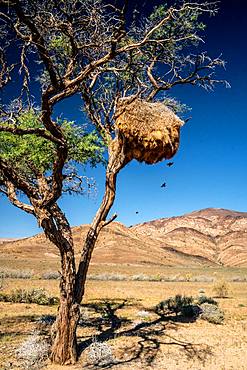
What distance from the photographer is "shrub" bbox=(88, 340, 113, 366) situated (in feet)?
30.6

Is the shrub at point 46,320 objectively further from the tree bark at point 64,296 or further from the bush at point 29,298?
the tree bark at point 64,296

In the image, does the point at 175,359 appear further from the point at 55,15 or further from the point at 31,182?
the point at 55,15

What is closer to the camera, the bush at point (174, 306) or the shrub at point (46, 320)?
the shrub at point (46, 320)

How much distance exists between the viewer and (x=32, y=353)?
9391 mm

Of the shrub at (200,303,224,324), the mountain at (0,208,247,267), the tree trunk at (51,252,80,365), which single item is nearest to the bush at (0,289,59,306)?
the shrub at (200,303,224,324)

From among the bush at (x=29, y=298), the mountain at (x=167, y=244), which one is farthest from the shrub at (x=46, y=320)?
the mountain at (x=167, y=244)

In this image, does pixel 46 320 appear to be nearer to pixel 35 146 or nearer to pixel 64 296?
pixel 64 296

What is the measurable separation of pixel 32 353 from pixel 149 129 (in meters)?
6.40

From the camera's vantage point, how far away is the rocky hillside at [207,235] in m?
104

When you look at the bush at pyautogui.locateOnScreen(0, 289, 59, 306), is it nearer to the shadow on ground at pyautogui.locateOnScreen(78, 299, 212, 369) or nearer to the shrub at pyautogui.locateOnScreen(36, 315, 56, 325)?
the shadow on ground at pyautogui.locateOnScreen(78, 299, 212, 369)

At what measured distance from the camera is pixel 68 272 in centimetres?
934

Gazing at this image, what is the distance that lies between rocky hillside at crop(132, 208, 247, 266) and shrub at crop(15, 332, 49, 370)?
282 ft

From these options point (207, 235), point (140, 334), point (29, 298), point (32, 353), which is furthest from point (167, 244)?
Result: point (32, 353)

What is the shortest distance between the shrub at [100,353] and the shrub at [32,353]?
118 cm
